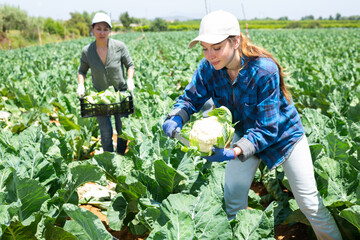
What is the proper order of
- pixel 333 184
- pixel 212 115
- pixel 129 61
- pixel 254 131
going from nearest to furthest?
pixel 254 131, pixel 212 115, pixel 333 184, pixel 129 61

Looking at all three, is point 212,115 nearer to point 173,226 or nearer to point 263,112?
point 263,112

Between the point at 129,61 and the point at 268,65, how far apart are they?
259cm

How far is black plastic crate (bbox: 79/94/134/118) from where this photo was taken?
3805 mm

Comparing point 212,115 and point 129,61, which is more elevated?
point 129,61

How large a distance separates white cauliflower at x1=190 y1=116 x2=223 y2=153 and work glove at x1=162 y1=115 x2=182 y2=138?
0.73 feet

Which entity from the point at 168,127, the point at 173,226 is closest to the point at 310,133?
the point at 168,127

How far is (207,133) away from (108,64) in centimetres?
248

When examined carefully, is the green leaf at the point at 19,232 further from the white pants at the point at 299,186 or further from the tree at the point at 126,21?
the tree at the point at 126,21

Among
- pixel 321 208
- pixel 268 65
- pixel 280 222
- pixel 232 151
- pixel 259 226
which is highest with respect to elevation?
pixel 268 65

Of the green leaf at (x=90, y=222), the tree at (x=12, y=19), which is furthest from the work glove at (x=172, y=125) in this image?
the tree at (x=12, y=19)

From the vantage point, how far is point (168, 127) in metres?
2.29

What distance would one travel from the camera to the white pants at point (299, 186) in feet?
7.36

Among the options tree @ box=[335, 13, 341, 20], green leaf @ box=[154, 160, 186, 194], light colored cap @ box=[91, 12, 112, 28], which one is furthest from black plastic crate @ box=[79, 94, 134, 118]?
tree @ box=[335, 13, 341, 20]

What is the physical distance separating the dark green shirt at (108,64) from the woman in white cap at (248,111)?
1873mm
